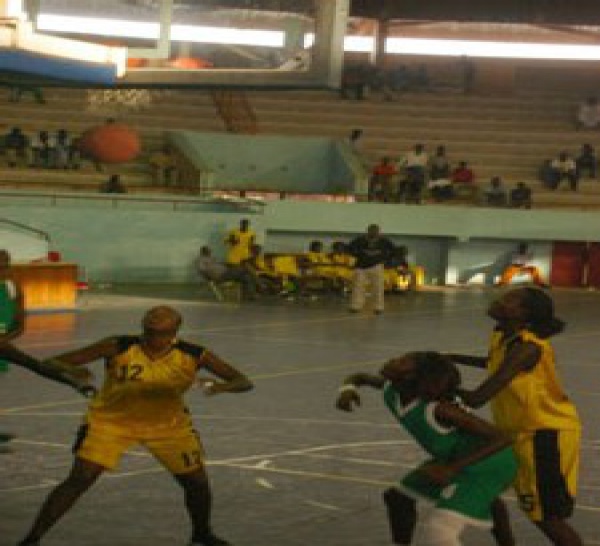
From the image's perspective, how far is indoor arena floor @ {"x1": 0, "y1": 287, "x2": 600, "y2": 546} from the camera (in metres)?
9.91

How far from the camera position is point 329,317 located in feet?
88.2

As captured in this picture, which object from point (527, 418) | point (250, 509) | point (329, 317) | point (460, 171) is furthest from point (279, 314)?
point (527, 418)

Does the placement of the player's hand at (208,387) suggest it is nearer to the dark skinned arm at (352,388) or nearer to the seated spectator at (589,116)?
the dark skinned arm at (352,388)

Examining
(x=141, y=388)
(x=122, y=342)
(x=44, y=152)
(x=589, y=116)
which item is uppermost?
(x=589, y=116)

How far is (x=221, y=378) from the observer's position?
8.93 metres

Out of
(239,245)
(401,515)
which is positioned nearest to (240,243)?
(239,245)

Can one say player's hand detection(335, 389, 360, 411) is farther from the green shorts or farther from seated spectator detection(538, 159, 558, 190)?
seated spectator detection(538, 159, 558, 190)

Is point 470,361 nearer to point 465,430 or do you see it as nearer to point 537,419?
point 537,419

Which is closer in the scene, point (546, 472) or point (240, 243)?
point (546, 472)

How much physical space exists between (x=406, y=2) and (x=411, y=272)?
13.3 meters

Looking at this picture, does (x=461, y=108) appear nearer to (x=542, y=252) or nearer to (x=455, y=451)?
(x=542, y=252)

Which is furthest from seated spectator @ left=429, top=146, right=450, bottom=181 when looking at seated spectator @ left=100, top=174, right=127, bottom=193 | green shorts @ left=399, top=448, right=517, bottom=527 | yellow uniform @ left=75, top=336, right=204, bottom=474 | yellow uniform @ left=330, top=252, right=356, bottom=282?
green shorts @ left=399, top=448, right=517, bottom=527

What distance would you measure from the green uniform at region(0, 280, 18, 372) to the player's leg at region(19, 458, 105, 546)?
3.85m

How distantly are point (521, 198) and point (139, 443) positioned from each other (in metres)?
30.7
